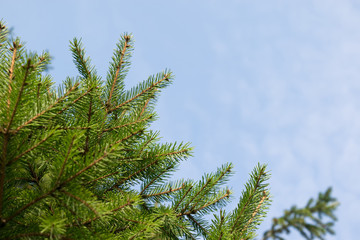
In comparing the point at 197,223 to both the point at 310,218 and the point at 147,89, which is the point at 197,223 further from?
the point at 310,218

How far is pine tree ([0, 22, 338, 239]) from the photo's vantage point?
2227mm

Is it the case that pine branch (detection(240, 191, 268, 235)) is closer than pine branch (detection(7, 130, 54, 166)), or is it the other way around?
pine branch (detection(7, 130, 54, 166))

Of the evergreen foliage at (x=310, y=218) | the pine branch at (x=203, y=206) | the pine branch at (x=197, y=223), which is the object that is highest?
the pine branch at (x=203, y=206)

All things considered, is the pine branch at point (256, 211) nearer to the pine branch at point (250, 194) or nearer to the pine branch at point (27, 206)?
the pine branch at point (250, 194)

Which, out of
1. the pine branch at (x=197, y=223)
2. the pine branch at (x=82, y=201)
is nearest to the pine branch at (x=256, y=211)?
the pine branch at (x=197, y=223)

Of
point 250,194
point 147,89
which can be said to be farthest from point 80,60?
point 250,194

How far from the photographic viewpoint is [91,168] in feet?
7.46

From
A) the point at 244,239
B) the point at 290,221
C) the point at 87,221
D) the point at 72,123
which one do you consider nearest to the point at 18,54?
the point at 72,123

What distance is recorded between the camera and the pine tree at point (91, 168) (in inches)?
87.7

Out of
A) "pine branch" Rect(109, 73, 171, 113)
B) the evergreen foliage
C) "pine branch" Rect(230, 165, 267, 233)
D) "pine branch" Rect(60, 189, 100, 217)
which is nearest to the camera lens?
the evergreen foliage

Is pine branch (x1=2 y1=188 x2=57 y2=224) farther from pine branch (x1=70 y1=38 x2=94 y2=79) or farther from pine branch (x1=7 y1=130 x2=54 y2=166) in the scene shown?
pine branch (x1=70 y1=38 x2=94 y2=79)

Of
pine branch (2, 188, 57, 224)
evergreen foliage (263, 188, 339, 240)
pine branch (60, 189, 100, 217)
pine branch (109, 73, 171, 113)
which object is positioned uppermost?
pine branch (109, 73, 171, 113)

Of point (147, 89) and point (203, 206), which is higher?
point (147, 89)

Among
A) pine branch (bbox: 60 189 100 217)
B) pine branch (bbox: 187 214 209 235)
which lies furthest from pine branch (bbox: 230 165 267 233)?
pine branch (bbox: 60 189 100 217)
